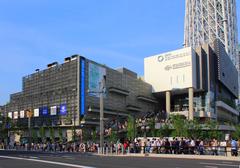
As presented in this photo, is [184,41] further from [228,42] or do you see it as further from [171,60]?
[171,60]

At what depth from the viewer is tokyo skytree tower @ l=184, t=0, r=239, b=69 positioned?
6142 inches

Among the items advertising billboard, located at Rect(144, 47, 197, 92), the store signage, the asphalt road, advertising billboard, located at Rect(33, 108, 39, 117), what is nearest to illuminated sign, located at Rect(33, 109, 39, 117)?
advertising billboard, located at Rect(33, 108, 39, 117)

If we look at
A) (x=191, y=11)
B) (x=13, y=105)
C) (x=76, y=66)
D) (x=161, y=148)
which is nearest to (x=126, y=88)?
(x=76, y=66)

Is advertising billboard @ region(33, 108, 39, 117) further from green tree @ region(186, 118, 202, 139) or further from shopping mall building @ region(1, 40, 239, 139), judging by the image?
green tree @ region(186, 118, 202, 139)

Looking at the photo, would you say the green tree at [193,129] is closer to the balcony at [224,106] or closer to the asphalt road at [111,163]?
the balcony at [224,106]

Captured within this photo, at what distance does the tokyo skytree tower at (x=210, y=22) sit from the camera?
156000 millimetres

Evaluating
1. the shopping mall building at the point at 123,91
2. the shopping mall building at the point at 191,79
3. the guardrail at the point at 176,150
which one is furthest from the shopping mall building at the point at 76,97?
the guardrail at the point at 176,150

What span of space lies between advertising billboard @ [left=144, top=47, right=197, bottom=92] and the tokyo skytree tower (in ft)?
163

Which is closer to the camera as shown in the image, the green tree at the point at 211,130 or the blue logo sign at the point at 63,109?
the green tree at the point at 211,130

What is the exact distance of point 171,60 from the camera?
10075cm

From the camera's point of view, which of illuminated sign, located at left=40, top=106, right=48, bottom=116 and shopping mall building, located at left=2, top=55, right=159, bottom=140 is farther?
illuminated sign, located at left=40, top=106, right=48, bottom=116

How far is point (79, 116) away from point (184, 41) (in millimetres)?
103155

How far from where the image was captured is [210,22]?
156125 mm

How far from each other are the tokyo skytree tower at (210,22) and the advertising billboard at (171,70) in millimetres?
49545
